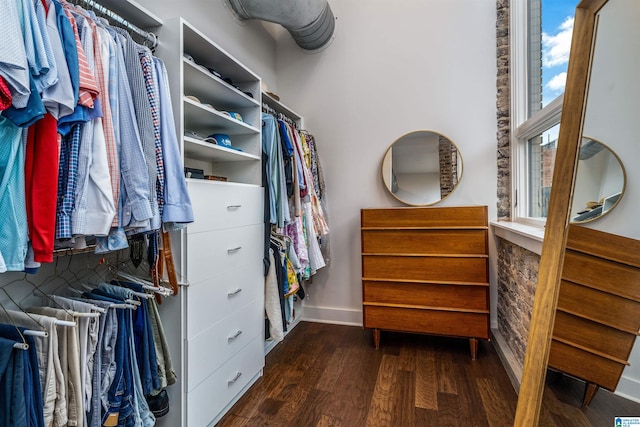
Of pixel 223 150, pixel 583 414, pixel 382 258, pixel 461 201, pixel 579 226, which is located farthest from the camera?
pixel 461 201

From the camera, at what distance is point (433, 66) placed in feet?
8.56

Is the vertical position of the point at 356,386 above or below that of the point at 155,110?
below

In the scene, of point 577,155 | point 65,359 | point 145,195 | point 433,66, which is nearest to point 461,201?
point 433,66

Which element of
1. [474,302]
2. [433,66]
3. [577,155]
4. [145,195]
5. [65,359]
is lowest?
[474,302]

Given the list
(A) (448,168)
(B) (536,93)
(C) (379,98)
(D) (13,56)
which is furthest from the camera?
(C) (379,98)

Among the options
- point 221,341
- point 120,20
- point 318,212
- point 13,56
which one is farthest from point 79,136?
point 318,212

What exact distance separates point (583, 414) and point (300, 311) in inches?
88.0

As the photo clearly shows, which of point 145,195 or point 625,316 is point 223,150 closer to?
point 145,195

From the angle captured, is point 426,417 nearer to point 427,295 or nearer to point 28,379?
point 427,295

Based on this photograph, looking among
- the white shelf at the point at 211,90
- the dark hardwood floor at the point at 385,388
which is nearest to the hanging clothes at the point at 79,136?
the white shelf at the point at 211,90

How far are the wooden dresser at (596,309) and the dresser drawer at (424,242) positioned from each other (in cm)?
112

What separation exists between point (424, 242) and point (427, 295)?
0.37m

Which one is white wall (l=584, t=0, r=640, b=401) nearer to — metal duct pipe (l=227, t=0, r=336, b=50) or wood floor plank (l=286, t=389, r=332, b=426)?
wood floor plank (l=286, t=389, r=332, b=426)

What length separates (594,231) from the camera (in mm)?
955
